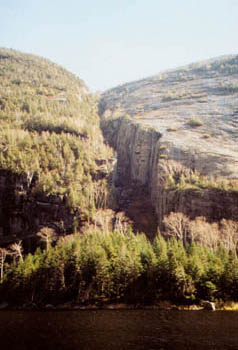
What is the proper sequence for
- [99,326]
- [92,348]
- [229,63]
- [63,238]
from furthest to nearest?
1. [229,63]
2. [63,238]
3. [99,326]
4. [92,348]

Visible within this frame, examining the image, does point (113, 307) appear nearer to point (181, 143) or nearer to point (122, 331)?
point (122, 331)

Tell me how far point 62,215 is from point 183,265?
121ft

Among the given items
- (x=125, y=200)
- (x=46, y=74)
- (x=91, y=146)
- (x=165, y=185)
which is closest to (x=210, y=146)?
(x=165, y=185)

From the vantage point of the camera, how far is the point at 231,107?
112125mm

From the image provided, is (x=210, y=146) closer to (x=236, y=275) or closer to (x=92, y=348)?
(x=236, y=275)

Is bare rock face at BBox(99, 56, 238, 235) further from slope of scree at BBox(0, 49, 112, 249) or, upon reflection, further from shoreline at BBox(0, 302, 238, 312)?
shoreline at BBox(0, 302, 238, 312)

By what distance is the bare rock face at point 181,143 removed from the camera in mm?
69188

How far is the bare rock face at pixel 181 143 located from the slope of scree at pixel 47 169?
1115cm

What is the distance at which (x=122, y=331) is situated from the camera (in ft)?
95.1

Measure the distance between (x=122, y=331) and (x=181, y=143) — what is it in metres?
72.1

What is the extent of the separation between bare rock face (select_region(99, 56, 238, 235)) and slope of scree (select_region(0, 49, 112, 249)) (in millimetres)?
11145

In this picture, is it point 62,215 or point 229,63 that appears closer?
point 62,215

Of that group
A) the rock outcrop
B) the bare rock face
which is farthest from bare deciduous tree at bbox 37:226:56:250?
the bare rock face

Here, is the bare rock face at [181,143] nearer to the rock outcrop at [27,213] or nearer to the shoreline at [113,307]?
the shoreline at [113,307]
